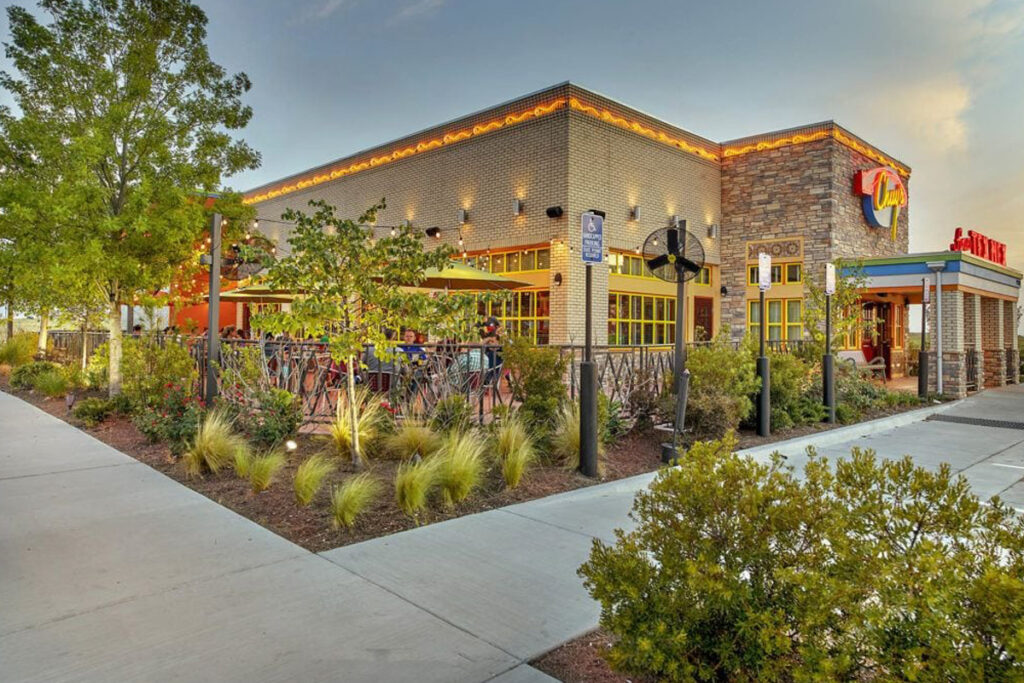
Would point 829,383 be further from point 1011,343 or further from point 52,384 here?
point 1011,343

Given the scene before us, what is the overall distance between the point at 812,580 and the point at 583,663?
1141 mm

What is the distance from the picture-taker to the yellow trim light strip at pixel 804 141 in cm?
1783

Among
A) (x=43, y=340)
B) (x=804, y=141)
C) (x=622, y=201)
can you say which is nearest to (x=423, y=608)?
(x=622, y=201)

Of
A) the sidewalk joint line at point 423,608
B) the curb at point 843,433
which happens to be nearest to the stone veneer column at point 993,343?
the curb at point 843,433

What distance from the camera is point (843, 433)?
30.3 ft

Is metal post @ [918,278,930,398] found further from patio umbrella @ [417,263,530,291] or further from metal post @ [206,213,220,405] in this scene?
metal post @ [206,213,220,405]

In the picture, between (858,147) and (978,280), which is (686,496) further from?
(858,147)

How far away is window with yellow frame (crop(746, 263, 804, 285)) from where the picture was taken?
18.6 m

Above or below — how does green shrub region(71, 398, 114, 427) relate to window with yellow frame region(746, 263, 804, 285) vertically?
below

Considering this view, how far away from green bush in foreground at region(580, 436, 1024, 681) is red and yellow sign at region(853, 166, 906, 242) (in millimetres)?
19710

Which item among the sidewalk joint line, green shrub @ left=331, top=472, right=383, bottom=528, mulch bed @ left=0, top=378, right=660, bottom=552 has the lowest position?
the sidewalk joint line

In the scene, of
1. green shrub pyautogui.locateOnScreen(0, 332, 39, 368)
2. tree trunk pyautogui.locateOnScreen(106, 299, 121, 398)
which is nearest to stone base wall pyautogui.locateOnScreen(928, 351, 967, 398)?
tree trunk pyautogui.locateOnScreen(106, 299, 121, 398)

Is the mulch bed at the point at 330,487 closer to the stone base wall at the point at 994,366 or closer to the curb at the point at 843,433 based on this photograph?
the curb at the point at 843,433

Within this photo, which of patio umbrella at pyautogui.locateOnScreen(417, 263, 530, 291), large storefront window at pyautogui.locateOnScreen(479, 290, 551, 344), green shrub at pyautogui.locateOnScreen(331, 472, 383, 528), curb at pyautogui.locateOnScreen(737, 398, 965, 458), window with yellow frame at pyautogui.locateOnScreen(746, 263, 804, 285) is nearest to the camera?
green shrub at pyautogui.locateOnScreen(331, 472, 383, 528)
